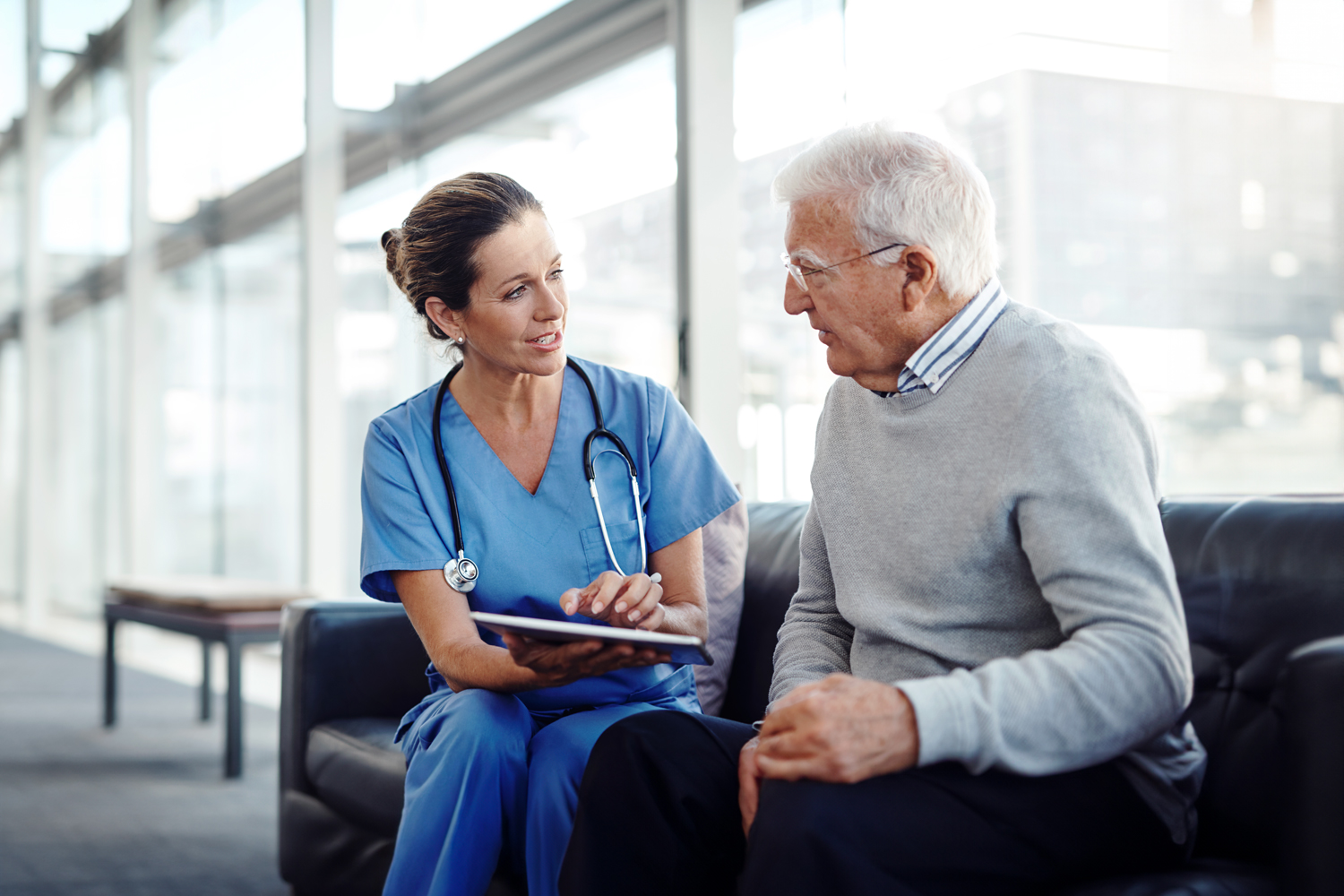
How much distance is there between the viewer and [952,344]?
127cm

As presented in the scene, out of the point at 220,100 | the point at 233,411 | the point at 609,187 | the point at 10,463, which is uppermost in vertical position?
the point at 220,100

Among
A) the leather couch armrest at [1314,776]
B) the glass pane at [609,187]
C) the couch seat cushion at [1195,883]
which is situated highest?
the glass pane at [609,187]

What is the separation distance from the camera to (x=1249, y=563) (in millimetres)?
1421

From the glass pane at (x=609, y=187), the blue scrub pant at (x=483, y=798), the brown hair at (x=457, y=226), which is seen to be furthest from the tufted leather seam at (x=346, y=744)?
the glass pane at (x=609, y=187)

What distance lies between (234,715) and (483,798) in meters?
2.17

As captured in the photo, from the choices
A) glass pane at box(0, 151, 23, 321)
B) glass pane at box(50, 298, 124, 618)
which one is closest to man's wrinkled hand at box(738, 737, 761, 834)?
glass pane at box(50, 298, 124, 618)

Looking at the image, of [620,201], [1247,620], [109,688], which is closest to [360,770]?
[1247,620]

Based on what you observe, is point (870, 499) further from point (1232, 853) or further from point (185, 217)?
point (185, 217)

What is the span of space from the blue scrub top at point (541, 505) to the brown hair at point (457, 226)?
0.17m

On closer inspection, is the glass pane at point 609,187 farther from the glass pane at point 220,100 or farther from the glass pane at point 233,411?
the glass pane at point 233,411

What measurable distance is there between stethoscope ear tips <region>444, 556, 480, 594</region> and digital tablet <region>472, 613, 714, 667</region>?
0.34 meters

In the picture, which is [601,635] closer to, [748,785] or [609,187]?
[748,785]

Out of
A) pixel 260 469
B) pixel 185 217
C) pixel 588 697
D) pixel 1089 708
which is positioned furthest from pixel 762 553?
pixel 185 217

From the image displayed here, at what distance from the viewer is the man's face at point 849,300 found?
130 cm
